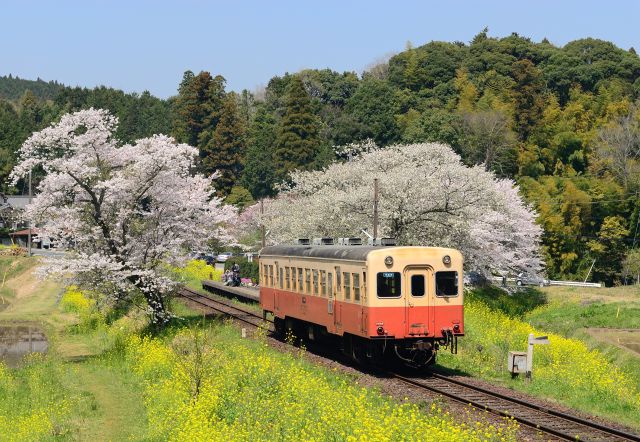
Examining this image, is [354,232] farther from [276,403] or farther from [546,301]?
[276,403]

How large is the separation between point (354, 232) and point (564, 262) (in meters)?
27.0

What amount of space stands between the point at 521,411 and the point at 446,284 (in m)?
4.95

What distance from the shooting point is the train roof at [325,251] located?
2107 cm

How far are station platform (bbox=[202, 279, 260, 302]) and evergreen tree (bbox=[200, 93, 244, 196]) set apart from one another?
1447 inches

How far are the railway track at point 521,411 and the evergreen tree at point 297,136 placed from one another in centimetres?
6141

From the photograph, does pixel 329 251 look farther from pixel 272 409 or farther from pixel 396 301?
pixel 272 409

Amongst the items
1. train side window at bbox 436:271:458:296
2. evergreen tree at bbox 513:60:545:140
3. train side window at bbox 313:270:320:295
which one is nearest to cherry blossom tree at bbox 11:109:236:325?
train side window at bbox 313:270:320:295

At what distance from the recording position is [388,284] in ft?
67.3

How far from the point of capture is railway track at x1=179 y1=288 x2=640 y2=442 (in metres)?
14.7

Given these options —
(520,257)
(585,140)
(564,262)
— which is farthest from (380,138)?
(520,257)

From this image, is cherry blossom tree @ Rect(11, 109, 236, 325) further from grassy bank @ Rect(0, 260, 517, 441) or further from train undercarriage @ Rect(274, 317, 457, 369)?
train undercarriage @ Rect(274, 317, 457, 369)

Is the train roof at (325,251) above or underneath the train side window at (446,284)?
above

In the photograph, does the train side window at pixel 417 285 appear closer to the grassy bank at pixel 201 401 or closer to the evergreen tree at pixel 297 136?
the grassy bank at pixel 201 401

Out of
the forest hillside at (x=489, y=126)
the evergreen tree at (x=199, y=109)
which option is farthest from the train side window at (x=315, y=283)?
the evergreen tree at (x=199, y=109)
